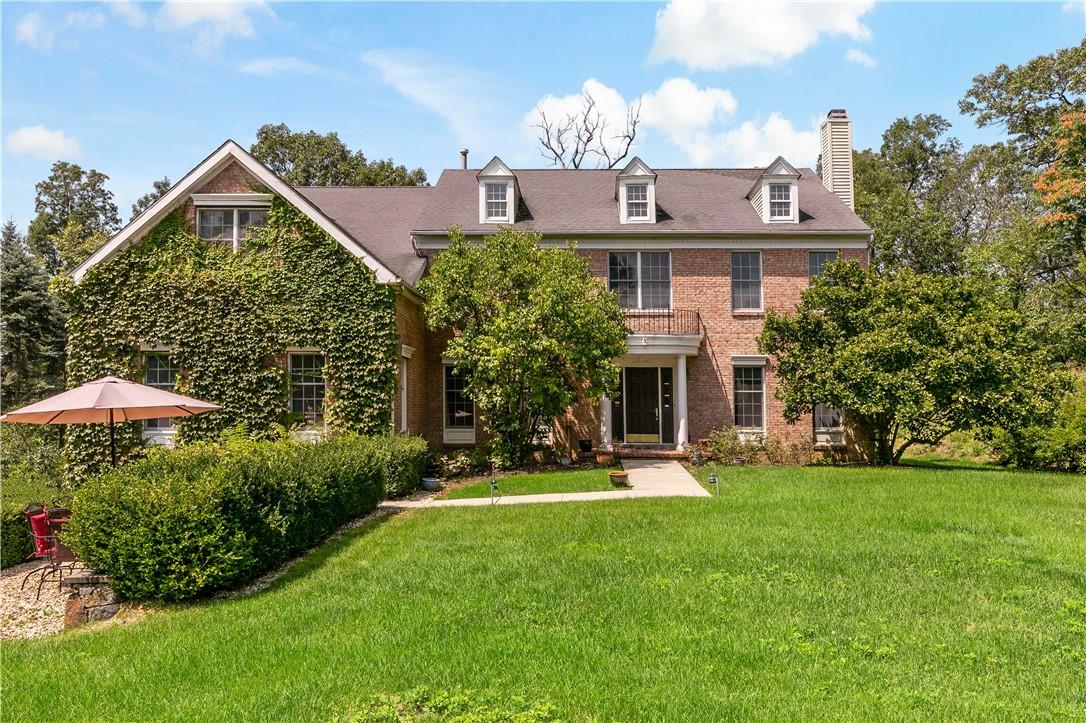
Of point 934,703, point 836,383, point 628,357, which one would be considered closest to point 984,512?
point 836,383

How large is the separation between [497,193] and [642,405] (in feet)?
25.5

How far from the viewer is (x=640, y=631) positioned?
5.94 m

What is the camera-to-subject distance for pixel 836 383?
1712cm

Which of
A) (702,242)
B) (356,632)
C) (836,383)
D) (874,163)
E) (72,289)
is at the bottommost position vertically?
(356,632)

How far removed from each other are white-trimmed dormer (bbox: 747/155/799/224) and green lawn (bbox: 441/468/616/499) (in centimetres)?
993

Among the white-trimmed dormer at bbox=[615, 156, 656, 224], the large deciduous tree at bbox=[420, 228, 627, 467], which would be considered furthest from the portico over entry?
the large deciduous tree at bbox=[420, 228, 627, 467]

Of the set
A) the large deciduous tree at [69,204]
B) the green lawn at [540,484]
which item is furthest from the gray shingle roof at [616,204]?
the large deciduous tree at [69,204]

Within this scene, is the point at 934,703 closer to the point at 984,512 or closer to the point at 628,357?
the point at 984,512

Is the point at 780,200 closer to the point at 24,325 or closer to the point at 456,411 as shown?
the point at 456,411

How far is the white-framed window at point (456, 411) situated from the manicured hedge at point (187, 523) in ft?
35.7

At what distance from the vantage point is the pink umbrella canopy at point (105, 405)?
990cm

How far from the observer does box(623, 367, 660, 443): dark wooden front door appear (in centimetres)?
2119

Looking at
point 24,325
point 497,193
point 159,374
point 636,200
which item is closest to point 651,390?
point 636,200

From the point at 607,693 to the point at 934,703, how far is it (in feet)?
6.94
